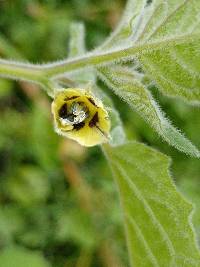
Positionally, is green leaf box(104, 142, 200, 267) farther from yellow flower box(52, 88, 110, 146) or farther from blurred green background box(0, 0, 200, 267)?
blurred green background box(0, 0, 200, 267)

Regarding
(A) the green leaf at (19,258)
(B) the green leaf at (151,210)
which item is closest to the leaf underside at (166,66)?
(B) the green leaf at (151,210)

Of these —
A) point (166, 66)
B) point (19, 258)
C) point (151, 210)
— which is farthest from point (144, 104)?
point (19, 258)

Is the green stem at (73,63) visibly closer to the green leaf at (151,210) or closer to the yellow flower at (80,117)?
the yellow flower at (80,117)

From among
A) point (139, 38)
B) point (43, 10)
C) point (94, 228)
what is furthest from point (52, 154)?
point (139, 38)

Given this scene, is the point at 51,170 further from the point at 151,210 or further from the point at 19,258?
the point at 151,210

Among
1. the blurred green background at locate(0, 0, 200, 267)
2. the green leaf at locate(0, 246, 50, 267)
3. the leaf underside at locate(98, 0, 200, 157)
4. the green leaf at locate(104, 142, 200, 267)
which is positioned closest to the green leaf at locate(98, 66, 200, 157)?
the leaf underside at locate(98, 0, 200, 157)

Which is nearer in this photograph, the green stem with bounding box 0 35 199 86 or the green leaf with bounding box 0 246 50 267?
the green stem with bounding box 0 35 199 86
